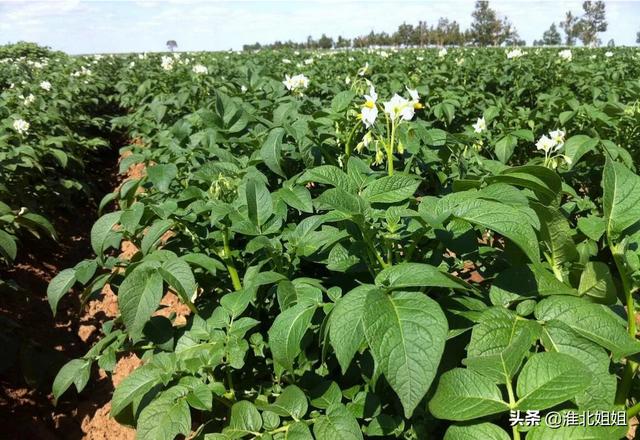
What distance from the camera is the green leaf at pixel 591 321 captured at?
40.9 inches

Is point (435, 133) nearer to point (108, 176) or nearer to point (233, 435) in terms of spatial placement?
point (233, 435)

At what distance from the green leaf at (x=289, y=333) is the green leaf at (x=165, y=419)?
13.1 inches

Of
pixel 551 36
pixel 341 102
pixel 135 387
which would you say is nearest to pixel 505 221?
pixel 135 387

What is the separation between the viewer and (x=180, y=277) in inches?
58.4

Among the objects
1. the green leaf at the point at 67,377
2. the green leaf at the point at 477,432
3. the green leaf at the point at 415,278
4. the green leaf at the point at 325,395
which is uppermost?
the green leaf at the point at 415,278

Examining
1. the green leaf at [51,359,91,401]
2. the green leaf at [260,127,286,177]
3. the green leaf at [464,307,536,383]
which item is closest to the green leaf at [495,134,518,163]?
the green leaf at [260,127,286,177]

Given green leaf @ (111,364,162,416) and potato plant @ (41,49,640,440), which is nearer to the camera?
potato plant @ (41,49,640,440)

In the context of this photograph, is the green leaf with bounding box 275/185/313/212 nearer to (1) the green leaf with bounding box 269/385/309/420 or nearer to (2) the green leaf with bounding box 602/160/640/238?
(1) the green leaf with bounding box 269/385/309/420

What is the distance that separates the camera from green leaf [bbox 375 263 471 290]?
1053mm

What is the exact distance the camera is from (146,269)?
151 centimetres

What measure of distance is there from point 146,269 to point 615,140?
3172 mm

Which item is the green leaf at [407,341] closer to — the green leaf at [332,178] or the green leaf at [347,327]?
the green leaf at [347,327]

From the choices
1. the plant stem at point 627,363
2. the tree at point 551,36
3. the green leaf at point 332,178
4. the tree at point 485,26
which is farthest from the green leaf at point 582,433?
the tree at point 551,36

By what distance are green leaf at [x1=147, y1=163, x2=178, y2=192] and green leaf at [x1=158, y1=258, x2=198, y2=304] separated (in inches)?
25.3
